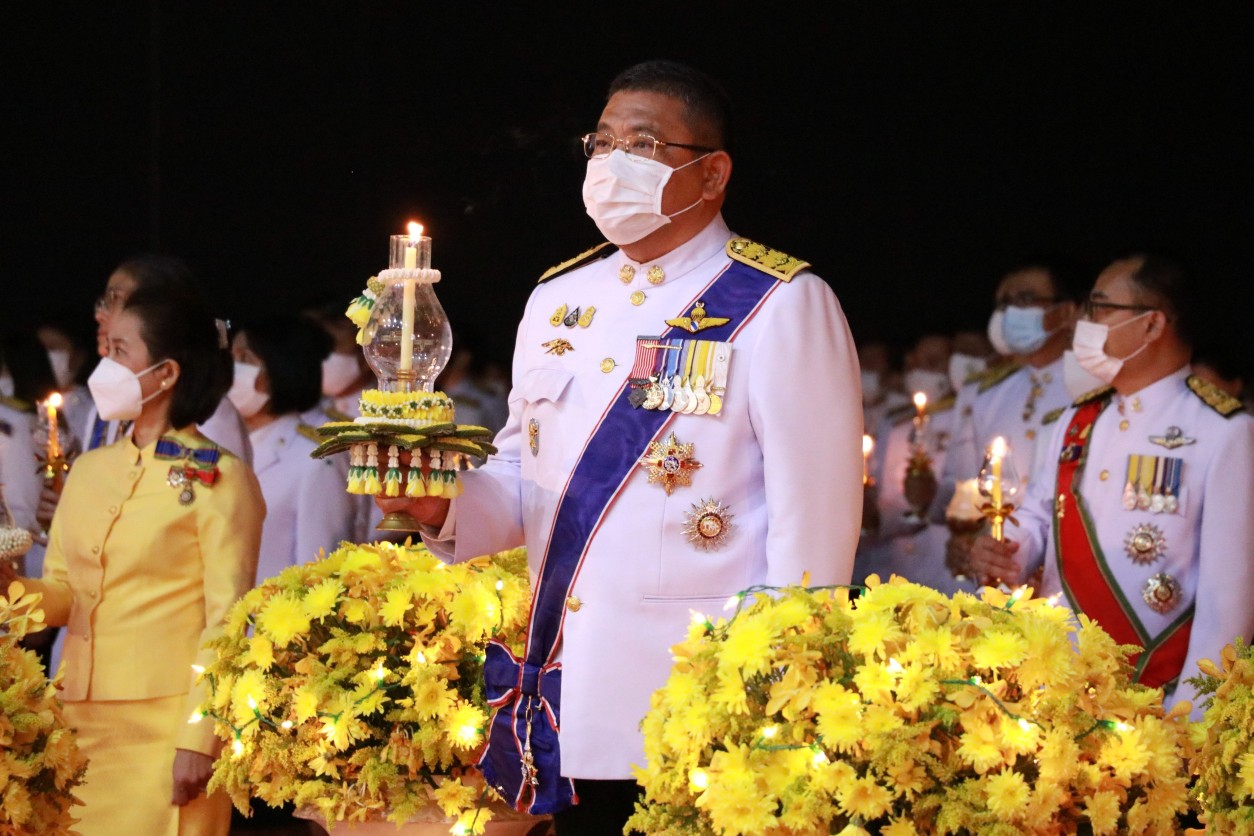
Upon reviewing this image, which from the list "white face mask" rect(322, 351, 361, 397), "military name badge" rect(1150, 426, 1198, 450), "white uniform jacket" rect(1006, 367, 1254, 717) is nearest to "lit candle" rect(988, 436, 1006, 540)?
"white uniform jacket" rect(1006, 367, 1254, 717)

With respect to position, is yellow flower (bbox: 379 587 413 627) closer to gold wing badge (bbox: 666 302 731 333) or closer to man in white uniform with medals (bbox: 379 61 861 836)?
man in white uniform with medals (bbox: 379 61 861 836)

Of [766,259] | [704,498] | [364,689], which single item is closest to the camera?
Answer: [704,498]

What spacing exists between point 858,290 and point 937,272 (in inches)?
13.4

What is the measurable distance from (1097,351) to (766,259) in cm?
197

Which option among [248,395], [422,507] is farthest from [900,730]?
[248,395]

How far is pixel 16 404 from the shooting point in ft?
22.7

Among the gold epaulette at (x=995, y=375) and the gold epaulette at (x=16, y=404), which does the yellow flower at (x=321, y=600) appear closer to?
the gold epaulette at (x=995, y=375)

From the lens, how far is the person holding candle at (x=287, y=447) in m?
6.10

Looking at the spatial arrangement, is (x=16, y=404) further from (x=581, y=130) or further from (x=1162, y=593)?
(x=1162, y=593)

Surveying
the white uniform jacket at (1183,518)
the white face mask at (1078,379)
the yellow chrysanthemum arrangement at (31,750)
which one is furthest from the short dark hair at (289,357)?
the yellow chrysanthemum arrangement at (31,750)

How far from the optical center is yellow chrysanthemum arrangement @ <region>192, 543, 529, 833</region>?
9.96ft

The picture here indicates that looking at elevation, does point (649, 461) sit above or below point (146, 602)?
above

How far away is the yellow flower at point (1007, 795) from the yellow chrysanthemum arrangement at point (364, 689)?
121cm

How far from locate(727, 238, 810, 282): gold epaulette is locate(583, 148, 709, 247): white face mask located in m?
0.13
